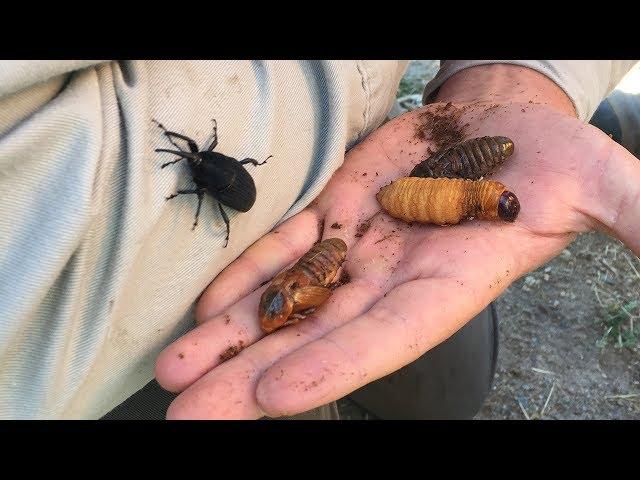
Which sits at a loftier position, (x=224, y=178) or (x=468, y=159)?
(x=224, y=178)

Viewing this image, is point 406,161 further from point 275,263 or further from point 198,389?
point 198,389

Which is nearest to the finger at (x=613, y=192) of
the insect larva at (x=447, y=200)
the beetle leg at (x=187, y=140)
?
the insect larva at (x=447, y=200)

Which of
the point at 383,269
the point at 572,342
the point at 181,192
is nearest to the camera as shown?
the point at 181,192

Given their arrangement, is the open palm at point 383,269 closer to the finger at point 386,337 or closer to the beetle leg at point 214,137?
the finger at point 386,337

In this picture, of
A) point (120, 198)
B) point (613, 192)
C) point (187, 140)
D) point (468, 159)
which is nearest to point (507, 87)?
point (468, 159)

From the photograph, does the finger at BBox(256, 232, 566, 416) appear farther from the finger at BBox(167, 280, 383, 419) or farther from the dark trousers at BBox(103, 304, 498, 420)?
the dark trousers at BBox(103, 304, 498, 420)

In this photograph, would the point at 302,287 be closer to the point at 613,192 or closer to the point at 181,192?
the point at 181,192

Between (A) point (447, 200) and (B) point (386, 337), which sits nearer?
(B) point (386, 337)
